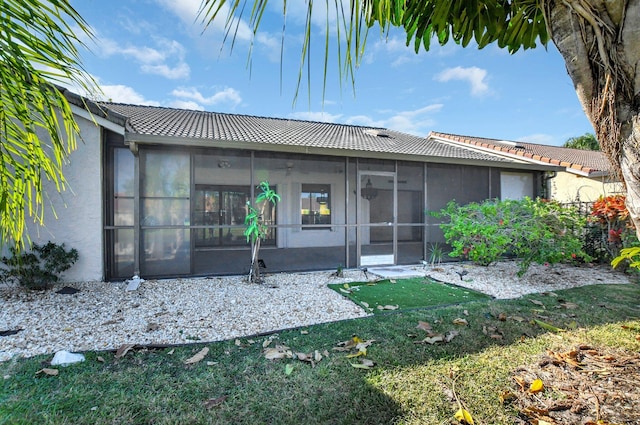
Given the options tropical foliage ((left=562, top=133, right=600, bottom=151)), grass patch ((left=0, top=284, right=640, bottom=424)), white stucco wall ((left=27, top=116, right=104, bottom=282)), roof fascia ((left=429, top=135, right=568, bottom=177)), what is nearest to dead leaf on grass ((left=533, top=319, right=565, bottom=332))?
grass patch ((left=0, top=284, right=640, bottom=424))

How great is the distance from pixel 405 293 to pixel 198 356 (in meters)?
3.66

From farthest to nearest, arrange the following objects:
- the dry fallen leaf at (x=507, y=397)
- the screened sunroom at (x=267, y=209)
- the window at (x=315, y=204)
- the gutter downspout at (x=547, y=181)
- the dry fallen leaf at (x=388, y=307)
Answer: the window at (x=315, y=204) < the gutter downspout at (x=547, y=181) < the screened sunroom at (x=267, y=209) < the dry fallen leaf at (x=388, y=307) < the dry fallen leaf at (x=507, y=397)

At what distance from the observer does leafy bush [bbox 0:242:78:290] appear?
5.27m

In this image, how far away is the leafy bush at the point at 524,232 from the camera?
6.48 m

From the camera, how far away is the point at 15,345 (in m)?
3.42

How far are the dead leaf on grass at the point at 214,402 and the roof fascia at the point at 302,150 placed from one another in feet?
17.0

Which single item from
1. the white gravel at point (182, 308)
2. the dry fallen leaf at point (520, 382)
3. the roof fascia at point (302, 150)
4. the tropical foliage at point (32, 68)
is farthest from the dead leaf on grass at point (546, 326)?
the roof fascia at point (302, 150)

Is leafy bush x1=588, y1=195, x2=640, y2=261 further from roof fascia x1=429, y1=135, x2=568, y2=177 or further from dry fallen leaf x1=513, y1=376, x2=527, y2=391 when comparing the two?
dry fallen leaf x1=513, y1=376, x2=527, y2=391

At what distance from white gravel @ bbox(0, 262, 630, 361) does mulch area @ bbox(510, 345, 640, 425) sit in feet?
7.31

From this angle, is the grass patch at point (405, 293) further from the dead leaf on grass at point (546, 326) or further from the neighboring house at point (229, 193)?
the neighboring house at point (229, 193)

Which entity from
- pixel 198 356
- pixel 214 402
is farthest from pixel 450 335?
pixel 198 356

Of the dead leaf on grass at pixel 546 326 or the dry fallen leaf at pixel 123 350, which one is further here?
the dead leaf on grass at pixel 546 326

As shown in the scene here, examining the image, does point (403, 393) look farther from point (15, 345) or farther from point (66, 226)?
Result: point (66, 226)

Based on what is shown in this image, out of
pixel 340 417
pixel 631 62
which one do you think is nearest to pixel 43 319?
pixel 340 417
